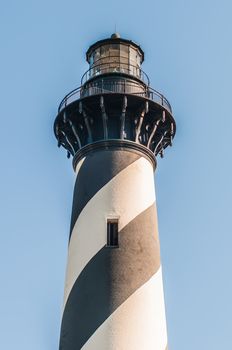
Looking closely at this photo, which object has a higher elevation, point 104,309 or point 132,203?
point 132,203

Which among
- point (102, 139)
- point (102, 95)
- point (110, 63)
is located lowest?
point (102, 139)

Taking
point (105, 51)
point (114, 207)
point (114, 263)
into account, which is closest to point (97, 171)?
point (114, 207)

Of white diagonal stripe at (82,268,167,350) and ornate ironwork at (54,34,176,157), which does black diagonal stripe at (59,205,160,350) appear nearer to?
white diagonal stripe at (82,268,167,350)

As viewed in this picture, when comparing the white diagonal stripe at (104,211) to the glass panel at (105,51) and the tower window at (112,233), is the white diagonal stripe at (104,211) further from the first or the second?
the glass panel at (105,51)

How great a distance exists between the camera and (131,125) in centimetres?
1791

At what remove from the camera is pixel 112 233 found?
54.0 ft

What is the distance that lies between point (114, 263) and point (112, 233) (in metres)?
0.86

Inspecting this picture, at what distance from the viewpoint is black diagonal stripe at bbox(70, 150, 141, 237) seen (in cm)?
1712

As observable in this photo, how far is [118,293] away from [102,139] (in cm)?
428

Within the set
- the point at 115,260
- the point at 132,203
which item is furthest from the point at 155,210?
the point at 115,260

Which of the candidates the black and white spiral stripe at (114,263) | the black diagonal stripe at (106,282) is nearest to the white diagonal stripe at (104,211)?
the black and white spiral stripe at (114,263)

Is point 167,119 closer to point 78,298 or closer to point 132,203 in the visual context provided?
point 132,203

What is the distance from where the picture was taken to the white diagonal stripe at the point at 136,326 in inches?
596

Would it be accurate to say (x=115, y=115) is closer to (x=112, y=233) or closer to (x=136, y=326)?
(x=112, y=233)
